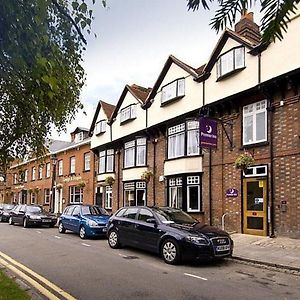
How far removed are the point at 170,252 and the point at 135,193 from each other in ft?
44.4

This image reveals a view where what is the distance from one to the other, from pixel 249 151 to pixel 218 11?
48.6ft

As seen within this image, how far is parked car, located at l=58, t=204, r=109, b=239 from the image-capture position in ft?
55.3

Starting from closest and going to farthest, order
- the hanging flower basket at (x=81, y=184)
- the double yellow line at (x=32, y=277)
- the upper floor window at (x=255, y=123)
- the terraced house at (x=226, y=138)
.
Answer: the double yellow line at (x=32, y=277)
the terraced house at (x=226, y=138)
the upper floor window at (x=255, y=123)
the hanging flower basket at (x=81, y=184)

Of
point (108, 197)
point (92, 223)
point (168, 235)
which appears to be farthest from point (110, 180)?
point (168, 235)

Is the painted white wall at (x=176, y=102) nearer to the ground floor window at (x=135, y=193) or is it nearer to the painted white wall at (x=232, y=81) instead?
the painted white wall at (x=232, y=81)

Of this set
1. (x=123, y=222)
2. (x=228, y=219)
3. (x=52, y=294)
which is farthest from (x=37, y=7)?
(x=228, y=219)

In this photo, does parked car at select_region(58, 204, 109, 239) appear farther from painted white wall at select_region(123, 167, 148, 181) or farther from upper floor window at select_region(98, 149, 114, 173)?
upper floor window at select_region(98, 149, 114, 173)

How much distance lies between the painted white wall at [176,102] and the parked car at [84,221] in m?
6.53

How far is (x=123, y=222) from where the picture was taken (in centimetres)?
1311

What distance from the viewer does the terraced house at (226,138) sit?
47.2ft

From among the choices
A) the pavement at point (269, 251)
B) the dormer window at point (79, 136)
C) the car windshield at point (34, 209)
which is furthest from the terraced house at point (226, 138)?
the dormer window at point (79, 136)

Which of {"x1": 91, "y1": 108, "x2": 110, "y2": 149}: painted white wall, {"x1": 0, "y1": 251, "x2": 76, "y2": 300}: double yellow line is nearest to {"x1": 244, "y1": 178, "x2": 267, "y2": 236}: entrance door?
{"x1": 0, "y1": 251, "x2": 76, "y2": 300}: double yellow line

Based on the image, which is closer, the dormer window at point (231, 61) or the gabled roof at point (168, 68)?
the dormer window at point (231, 61)

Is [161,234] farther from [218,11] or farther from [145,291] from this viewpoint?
[218,11]
